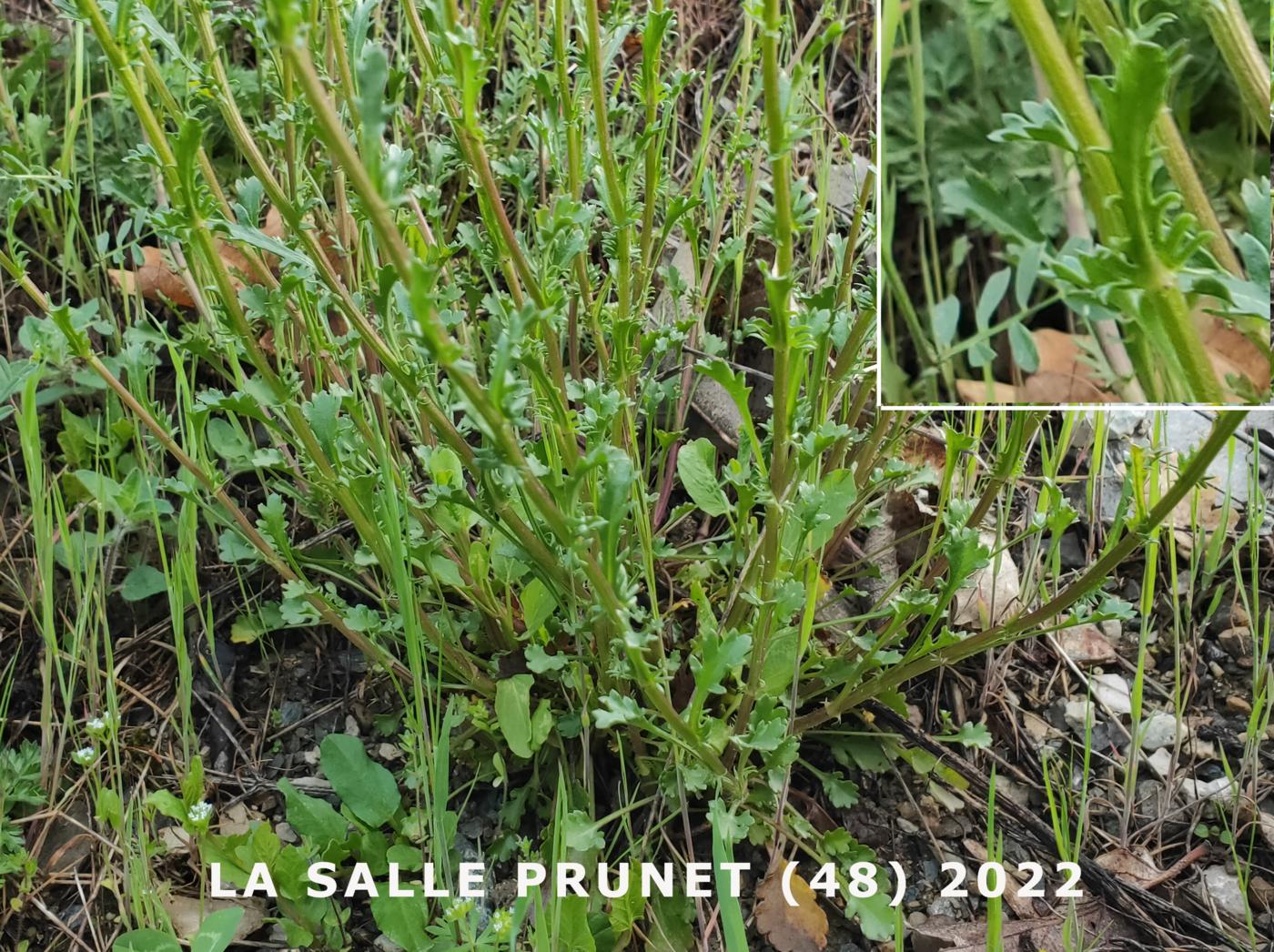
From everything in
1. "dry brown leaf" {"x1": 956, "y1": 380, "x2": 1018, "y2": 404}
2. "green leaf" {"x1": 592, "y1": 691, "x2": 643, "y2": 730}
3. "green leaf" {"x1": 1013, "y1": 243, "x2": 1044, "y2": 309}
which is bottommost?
"green leaf" {"x1": 592, "y1": 691, "x2": 643, "y2": 730}

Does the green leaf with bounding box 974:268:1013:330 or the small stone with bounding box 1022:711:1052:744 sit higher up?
the green leaf with bounding box 974:268:1013:330

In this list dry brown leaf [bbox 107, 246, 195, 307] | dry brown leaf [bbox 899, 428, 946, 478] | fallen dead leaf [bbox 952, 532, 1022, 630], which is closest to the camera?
fallen dead leaf [bbox 952, 532, 1022, 630]

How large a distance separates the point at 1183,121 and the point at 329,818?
1193 mm

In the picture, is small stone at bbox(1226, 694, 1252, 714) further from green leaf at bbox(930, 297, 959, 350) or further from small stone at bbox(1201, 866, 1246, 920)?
green leaf at bbox(930, 297, 959, 350)

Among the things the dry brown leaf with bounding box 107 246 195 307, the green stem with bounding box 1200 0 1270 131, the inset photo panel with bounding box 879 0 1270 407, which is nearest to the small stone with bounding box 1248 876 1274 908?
the inset photo panel with bounding box 879 0 1270 407

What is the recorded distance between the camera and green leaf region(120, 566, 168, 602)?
1.46 meters

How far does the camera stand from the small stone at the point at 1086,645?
4.75 feet

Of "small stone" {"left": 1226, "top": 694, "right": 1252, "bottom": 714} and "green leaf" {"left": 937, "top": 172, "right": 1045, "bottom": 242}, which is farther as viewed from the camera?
"small stone" {"left": 1226, "top": 694, "right": 1252, "bottom": 714}

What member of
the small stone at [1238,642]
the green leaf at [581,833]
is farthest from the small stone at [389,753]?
the small stone at [1238,642]

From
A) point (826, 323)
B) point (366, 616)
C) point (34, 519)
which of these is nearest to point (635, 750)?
point (366, 616)

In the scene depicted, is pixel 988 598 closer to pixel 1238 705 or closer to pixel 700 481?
pixel 1238 705

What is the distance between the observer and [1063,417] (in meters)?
1.32

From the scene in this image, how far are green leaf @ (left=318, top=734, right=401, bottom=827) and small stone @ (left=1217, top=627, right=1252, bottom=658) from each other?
3.67 ft

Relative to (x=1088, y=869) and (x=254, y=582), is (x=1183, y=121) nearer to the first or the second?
(x=1088, y=869)
